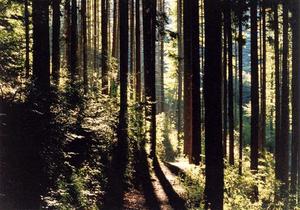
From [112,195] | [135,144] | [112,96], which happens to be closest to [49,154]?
[112,195]

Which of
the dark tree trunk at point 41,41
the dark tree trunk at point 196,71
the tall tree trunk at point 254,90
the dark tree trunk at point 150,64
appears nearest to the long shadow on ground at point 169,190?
the dark tree trunk at point 150,64

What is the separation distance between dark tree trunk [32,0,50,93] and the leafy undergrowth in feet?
2.12

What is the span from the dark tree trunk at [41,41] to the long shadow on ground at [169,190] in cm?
483

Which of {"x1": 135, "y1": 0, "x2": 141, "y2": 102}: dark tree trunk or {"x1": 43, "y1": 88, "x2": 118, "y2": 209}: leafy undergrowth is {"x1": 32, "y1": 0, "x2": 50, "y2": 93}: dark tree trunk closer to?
{"x1": 43, "y1": 88, "x2": 118, "y2": 209}: leafy undergrowth

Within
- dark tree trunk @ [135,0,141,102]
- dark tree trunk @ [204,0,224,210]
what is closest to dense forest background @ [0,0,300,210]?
dark tree trunk @ [204,0,224,210]

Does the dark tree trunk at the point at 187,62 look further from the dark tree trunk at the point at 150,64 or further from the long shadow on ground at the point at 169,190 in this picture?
the long shadow on ground at the point at 169,190

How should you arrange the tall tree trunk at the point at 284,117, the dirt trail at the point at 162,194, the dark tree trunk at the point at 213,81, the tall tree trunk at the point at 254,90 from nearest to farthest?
the dark tree trunk at the point at 213,81 < the dirt trail at the point at 162,194 < the tall tree trunk at the point at 254,90 < the tall tree trunk at the point at 284,117

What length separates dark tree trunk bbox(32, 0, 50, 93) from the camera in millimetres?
9508

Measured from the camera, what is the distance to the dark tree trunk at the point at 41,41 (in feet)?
31.2

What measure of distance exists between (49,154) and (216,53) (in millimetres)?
3745

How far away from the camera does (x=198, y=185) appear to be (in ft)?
39.5

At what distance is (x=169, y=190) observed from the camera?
13.4m

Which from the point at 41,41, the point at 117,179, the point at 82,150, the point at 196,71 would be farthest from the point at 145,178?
the point at 41,41

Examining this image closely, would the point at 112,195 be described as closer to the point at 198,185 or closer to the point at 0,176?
the point at 198,185
